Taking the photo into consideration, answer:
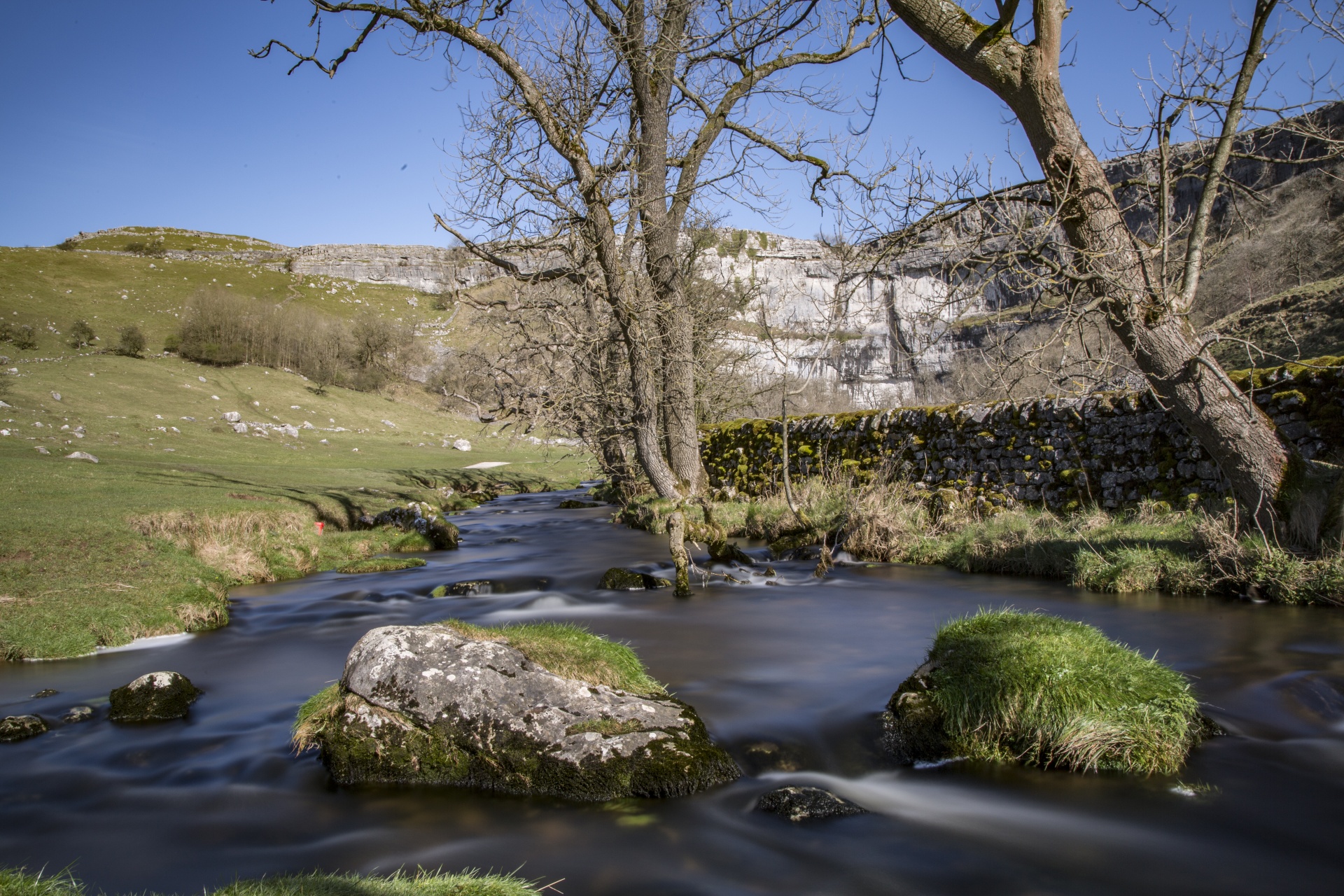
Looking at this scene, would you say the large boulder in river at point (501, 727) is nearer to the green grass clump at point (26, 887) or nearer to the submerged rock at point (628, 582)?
the green grass clump at point (26, 887)

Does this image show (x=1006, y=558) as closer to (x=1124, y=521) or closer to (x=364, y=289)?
(x=1124, y=521)

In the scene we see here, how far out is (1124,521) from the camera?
35.2ft

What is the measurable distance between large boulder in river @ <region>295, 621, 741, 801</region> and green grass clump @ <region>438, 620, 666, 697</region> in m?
0.02

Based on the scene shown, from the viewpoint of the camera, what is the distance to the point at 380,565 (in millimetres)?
12523

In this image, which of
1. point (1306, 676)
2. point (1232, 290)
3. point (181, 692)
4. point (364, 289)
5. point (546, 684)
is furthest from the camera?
point (364, 289)

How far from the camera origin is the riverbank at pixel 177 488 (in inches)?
330

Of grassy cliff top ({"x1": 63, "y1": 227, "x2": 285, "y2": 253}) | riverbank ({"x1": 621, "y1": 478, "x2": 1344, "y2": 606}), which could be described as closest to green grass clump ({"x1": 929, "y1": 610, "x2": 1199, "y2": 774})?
riverbank ({"x1": 621, "y1": 478, "x2": 1344, "y2": 606})

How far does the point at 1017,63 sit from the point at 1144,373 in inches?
132

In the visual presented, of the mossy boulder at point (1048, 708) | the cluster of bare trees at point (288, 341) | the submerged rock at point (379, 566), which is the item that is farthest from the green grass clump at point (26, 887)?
the cluster of bare trees at point (288, 341)

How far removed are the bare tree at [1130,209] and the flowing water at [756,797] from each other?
1.91 m

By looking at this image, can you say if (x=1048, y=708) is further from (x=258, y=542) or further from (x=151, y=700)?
(x=258, y=542)

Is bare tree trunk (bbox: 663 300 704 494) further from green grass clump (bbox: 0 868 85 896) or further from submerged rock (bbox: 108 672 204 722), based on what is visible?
green grass clump (bbox: 0 868 85 896)

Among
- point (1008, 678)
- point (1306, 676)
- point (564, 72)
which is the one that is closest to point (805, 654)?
point (1008, 678)

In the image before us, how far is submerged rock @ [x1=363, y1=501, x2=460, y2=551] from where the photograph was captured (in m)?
15.0
